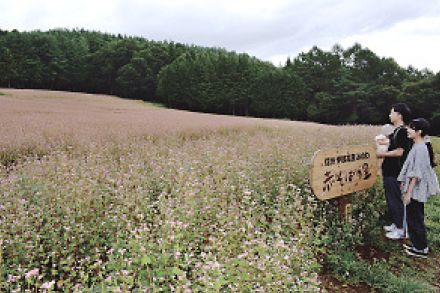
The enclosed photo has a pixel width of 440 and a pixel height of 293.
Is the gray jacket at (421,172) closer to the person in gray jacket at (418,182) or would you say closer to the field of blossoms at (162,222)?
the person in gray jacket at (418,182)

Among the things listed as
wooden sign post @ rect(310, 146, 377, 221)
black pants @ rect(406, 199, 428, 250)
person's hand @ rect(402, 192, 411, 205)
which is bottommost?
black pants @ rect(406, 199, 428, 250)

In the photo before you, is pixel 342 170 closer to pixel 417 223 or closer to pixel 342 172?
pixel 342 172

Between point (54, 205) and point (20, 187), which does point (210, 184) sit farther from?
point (20, 187)

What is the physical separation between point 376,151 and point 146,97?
4722 centimetres

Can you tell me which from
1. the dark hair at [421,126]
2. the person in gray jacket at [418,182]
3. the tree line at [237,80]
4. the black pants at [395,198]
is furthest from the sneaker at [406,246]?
the tree line at [237,80]

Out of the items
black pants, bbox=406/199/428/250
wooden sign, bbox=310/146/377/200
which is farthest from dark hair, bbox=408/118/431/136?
black pants, bbox=406/199/428/250

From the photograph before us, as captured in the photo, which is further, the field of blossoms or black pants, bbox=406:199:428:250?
black pants, bbox=406:199:428:250

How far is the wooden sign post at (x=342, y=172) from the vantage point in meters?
4.59

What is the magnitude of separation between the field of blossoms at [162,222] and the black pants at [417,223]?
0.65 meters

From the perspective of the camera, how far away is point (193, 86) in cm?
4412

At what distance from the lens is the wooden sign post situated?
15.1ft

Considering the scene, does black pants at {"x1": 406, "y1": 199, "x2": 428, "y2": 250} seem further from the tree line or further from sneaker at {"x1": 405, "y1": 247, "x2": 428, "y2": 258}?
the tree line

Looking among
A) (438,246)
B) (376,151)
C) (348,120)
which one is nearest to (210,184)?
(376,151)

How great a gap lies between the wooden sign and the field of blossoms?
0.89 ft
